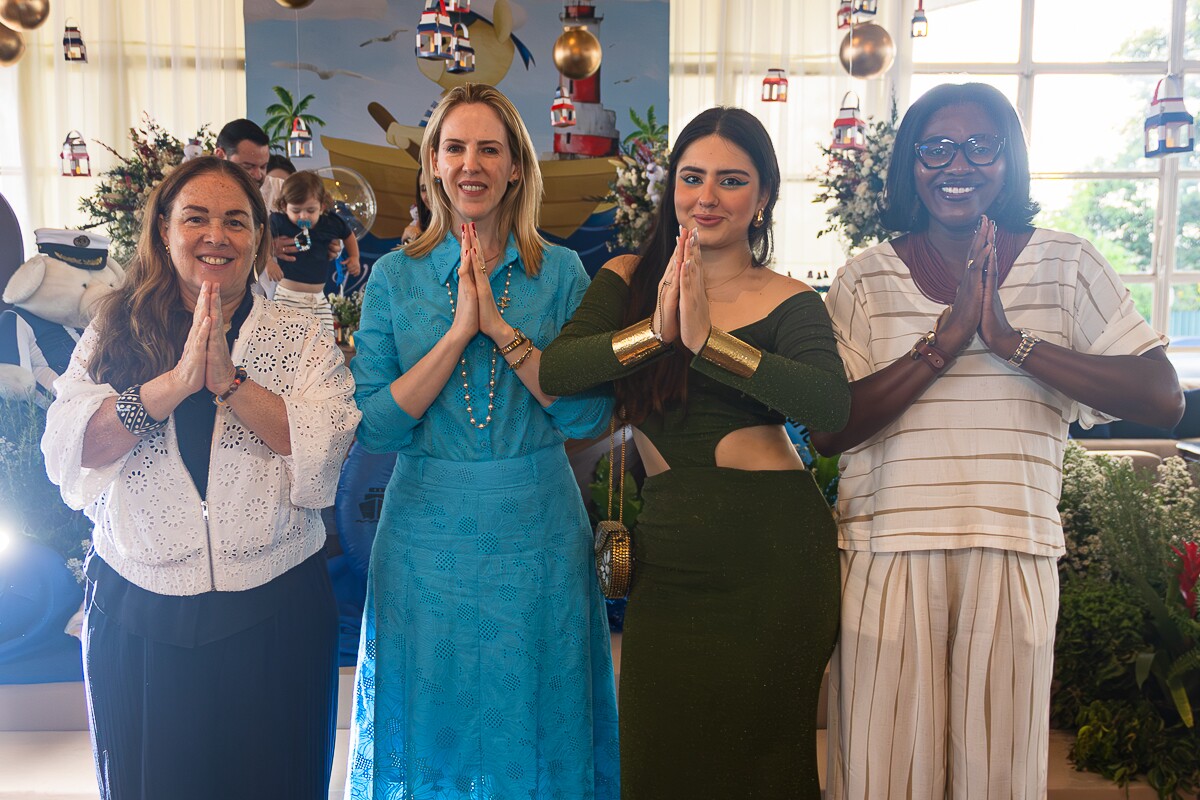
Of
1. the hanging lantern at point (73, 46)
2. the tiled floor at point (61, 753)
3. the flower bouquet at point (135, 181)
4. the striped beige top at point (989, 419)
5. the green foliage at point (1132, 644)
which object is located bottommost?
the tiled floor at point (61, 753)

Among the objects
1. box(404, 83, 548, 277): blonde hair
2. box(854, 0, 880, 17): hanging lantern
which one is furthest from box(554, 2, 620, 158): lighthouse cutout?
box(404, 83, 548, 277): blonde hair

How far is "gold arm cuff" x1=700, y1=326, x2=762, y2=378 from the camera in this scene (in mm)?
1845

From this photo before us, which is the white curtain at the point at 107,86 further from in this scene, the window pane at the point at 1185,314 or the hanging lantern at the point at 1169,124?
the window pane at the point at 1185,314

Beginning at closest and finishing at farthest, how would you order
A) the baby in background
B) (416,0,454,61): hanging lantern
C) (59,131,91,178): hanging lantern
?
1. (416,0,454,61): hanging lantern
2. the baby in background
3. (59,131,91,178): hanging lantern

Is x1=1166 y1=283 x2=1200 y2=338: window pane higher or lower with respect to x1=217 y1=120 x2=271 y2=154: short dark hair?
lower

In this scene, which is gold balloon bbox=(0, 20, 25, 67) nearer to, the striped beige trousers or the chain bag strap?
the chain bag strap

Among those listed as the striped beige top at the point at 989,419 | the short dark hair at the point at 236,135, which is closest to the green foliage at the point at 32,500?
the short dark hair at the point at 236,135

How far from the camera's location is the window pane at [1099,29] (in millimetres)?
9461

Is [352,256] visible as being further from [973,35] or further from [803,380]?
[973,35]

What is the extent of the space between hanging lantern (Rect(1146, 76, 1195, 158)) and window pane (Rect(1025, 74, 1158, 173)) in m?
5.51

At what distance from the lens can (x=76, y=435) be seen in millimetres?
1814

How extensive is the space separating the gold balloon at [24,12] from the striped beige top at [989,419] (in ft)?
15.2

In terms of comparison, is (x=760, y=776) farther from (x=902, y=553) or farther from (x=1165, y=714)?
(x=1165, y=714)

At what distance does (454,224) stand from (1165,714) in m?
2.50
